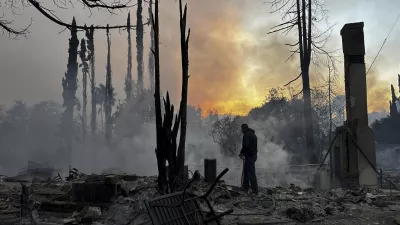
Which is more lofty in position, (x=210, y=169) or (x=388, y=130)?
(x=388, y=130)

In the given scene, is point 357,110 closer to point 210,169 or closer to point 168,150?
point 210,169

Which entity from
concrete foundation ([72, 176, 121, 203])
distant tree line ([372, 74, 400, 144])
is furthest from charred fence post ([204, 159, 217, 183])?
distant tree line ([372, 74, 400, 144])

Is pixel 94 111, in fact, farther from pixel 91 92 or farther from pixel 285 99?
pixel 285 99

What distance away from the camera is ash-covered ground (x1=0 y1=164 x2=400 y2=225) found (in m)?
6.90

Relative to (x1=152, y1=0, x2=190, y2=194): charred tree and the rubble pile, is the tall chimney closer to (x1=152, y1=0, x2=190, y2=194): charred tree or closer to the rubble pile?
the rubble pile

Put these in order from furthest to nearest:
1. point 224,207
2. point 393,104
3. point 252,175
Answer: point 393,104 < point 252,175 < point 224,207

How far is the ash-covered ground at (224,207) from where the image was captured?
22.6ft

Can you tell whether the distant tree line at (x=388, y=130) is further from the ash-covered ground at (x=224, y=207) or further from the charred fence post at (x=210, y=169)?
the charred fence post at (x=210, y=169)

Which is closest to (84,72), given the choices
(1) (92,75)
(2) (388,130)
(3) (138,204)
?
(1) (92,75)

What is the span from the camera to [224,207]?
25.6ft

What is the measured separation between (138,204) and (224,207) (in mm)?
1974

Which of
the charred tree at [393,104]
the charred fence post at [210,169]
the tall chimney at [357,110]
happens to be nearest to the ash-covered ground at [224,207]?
the charred fence post at [210,169]

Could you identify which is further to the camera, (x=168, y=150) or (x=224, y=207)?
(x=224, y=207)

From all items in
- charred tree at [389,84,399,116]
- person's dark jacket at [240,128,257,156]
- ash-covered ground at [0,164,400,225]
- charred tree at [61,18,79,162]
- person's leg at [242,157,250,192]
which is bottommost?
ash-covered ground at [0,164,400,225]
